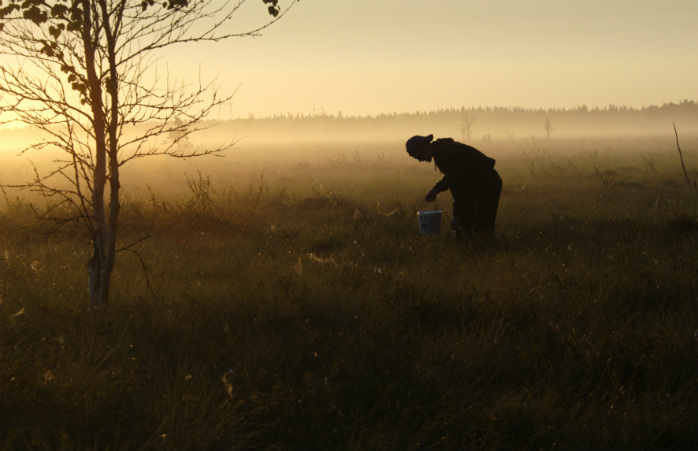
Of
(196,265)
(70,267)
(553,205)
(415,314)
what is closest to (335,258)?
(196,265)

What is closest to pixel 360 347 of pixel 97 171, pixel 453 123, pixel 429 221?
pixel 97 171

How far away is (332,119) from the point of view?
6757 inches

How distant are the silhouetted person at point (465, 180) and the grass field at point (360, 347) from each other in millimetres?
313

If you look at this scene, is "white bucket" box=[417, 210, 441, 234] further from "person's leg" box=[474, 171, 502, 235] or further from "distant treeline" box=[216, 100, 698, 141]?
Result: "distant treeline" box=[216, 100, 698, 141]

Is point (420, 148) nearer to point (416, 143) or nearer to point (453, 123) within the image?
point (416, 143)

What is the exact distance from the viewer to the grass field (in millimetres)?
2689

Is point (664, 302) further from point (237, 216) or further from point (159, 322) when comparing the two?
point (237, 216)

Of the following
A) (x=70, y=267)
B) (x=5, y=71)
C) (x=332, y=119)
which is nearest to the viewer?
(x=5, y=71)

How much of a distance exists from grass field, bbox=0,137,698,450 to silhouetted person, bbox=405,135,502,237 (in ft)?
1.03

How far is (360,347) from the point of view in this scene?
3.53m

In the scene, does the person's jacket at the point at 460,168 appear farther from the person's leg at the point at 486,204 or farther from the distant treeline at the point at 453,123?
the distant treeline at the point at 453,123

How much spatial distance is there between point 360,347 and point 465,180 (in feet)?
11.9

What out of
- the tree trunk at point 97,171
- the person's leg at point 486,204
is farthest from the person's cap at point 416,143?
the tree trunk at point 97,171

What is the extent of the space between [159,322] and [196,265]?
188 centimetres
